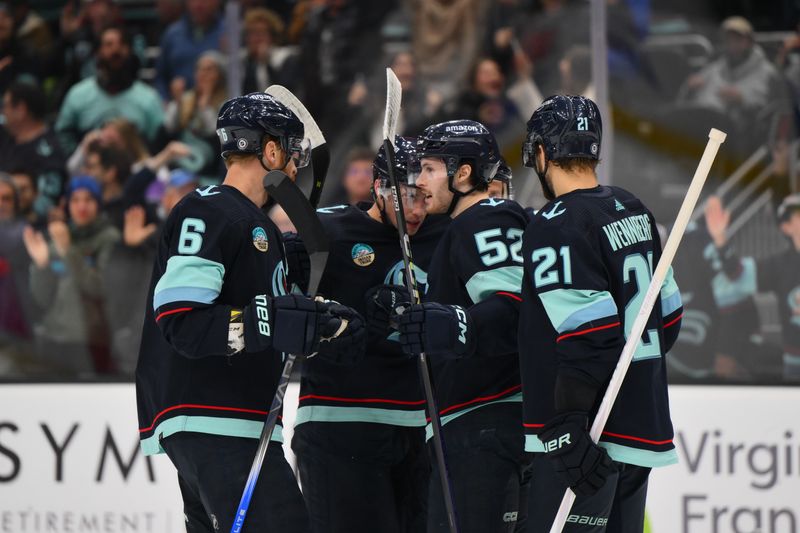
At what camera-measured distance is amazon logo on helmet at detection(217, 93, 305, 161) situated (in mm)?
2912

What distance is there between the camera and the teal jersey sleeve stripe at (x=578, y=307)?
261 centimetres

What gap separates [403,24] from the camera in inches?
228

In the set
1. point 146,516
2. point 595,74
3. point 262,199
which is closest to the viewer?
point 262,199

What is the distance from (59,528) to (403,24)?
2652 millimetres

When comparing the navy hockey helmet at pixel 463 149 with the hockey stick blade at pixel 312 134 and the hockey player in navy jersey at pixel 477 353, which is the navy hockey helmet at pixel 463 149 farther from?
the hockey stick blade at pixel 312 134

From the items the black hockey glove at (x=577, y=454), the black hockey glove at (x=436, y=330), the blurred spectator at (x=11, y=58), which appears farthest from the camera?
the blurred spectator at (x=11, y=58)

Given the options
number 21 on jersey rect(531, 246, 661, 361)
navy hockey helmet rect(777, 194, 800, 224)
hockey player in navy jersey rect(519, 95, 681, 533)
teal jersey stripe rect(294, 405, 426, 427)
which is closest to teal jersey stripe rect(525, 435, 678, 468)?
hockey player in navy jersey rect(519, 95, 681, 533)

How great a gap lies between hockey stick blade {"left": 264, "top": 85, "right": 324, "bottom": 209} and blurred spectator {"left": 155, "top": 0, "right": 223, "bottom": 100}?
2.51m

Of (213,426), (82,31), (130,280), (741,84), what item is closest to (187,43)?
(82,31)

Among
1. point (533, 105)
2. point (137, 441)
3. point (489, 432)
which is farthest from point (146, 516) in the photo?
A: point (533, 105)

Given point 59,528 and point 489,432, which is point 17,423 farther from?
point 489,432

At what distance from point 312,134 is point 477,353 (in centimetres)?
73

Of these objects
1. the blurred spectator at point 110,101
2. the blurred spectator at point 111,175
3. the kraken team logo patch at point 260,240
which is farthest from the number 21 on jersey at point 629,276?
the blurred spectator at point 110,101

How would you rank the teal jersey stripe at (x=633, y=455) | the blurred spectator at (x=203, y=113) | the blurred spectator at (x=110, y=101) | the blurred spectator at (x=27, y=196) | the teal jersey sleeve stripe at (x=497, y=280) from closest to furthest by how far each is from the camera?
the teal jersey stripe at (x=633, y=455) < the teal jersey sleeve stripe at (x=497, y=280) < the blurred spectator at (x=27, y=196) < the blurred spectator at (x=203, y=113) < the blurred spectator at (x=110, y=101)
